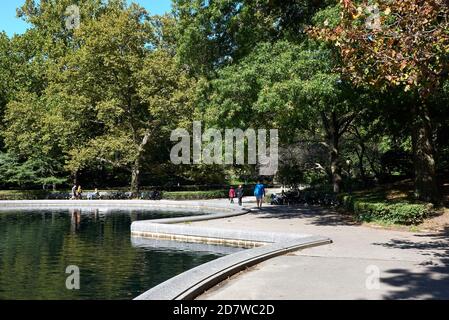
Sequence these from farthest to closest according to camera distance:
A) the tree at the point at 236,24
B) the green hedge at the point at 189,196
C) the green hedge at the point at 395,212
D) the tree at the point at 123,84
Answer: the green hedge at the point at 189,196 < the tree at the point at 123,84 < the tree at the point at 236,24 < the green hedge at the point at 395,212

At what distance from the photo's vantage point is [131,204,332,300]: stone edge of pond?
8.14 metres

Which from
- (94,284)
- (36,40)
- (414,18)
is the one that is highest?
(36,40)

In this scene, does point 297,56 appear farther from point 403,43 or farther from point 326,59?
point 403,43

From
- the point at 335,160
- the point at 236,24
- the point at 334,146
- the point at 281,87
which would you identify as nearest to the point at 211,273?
the point at 281,87

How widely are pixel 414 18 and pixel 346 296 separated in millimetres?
6406

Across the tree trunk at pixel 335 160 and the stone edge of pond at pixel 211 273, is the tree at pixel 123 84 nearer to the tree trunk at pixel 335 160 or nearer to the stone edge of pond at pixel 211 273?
the tree trunk at pixel 335 160

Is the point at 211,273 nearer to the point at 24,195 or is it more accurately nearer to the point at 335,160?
the point at 335,160

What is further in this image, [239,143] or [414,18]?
[239,143]

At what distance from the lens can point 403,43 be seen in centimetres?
1047

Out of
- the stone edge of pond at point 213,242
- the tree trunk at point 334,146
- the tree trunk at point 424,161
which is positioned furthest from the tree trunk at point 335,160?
the tree trunk at point 424,161
